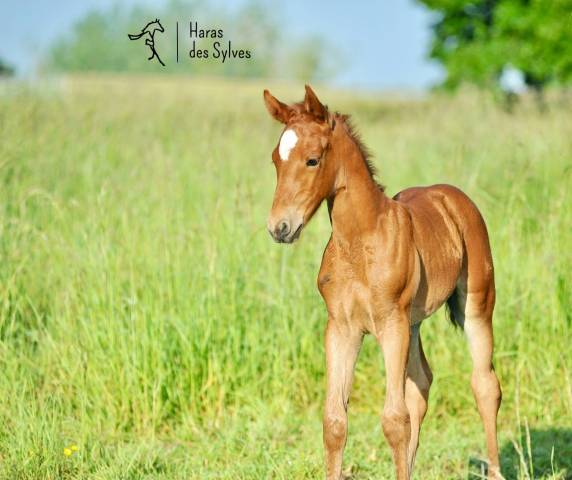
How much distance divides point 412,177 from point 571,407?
3903mm

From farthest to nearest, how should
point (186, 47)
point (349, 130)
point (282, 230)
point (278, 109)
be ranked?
point (186, 47) → point (349, 130) → point (278, 109) → point (282, 230)

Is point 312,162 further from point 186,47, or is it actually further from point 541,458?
point 186,47

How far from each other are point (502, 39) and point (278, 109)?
16196 millimetres

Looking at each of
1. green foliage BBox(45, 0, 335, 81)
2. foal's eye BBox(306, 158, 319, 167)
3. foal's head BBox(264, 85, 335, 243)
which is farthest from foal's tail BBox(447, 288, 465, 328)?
green foliage BBox(45, 0, 335, 81)

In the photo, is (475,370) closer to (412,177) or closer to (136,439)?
(136,439)

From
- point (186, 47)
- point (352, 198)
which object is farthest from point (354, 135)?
point (186, 47)

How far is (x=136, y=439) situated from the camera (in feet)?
17.8

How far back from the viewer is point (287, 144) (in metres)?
3.52

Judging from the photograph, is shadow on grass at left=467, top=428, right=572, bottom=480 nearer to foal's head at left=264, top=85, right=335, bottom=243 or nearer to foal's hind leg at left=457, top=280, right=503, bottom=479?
foal's hind leg at left=457, top=280, right=503, bottom=479

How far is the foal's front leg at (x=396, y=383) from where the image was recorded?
377 cm

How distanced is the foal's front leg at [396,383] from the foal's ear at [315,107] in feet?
2.92

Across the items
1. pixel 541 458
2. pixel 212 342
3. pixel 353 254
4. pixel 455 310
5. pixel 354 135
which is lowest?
pixel 541 458

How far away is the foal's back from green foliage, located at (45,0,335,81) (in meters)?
52.0

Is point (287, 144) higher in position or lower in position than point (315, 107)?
lower
